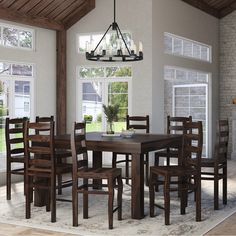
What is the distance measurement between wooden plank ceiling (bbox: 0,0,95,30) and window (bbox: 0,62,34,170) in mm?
866

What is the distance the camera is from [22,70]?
28.4 ft

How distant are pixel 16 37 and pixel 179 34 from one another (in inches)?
134

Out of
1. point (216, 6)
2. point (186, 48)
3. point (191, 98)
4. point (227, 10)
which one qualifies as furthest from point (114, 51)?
point (227, 10)

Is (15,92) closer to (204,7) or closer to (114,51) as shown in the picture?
(114,51)

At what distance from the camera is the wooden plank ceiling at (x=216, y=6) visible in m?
10.4

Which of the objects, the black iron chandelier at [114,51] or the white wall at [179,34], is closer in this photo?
the black iron chandelier at [114,51]

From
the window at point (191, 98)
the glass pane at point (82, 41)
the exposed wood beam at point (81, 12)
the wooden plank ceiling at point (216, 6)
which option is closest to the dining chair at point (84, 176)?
the glass pane at point (82, 41)

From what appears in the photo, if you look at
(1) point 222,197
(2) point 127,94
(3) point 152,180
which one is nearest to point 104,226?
(3) point 152,180

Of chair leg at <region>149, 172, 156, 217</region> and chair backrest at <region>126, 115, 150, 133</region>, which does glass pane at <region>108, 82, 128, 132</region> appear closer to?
chair backrest at <region>126, 115, 150, 133</region>

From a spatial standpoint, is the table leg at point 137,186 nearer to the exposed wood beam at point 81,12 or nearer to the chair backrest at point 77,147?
the chair backrest at point 77,147

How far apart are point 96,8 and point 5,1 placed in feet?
6.67

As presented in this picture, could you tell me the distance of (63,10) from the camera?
8.99 meters

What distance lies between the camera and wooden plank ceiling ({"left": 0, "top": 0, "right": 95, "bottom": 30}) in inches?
318

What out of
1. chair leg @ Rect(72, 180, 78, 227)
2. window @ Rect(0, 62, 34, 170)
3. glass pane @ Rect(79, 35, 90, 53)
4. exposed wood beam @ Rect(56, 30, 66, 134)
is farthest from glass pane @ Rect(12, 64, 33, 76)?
chair leg @ Rect(72, 180, 78, 227)
